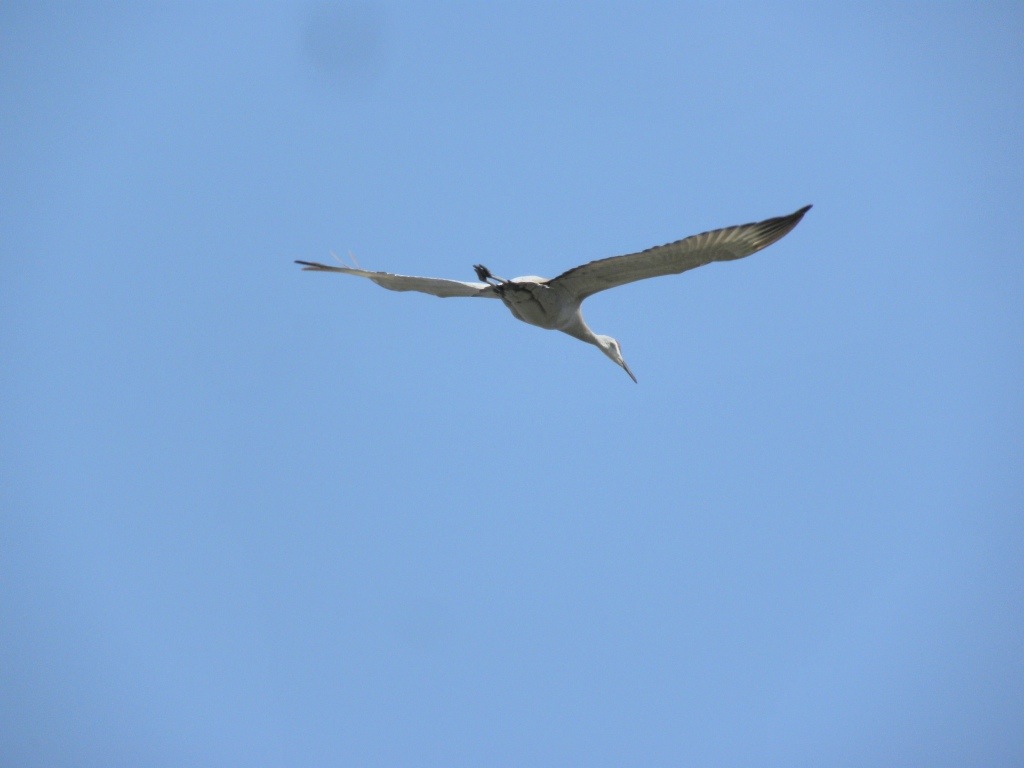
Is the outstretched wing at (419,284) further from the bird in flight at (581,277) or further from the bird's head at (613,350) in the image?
the bird's head at (613,350)

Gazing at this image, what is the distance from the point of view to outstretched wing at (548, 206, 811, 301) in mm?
11594

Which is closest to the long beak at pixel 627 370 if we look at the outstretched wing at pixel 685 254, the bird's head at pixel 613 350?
the bird's head at pixel 613 350

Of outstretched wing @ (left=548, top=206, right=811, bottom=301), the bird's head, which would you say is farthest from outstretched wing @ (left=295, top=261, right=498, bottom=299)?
the bird's head

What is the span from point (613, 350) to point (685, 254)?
4063 mm

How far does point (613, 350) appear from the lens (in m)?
15.8

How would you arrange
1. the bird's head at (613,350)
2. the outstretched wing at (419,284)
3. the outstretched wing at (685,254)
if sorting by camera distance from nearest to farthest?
1. the outstretched wing at (685,254)
2. the outstretched wing at (419,284)
3. the bird's head at (613,350)

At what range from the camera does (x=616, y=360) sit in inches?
624

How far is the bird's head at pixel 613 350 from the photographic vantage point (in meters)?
15.5

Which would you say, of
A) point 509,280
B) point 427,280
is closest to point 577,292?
point 509,280

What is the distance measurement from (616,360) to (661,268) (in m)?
3.83

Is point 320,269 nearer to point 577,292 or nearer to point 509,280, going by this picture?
point 509,280

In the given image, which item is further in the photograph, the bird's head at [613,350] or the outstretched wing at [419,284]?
the bird's head at [613,350]

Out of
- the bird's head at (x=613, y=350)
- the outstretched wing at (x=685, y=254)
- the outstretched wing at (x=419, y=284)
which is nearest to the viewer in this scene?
the outstretched wing at (x=685, y=254)

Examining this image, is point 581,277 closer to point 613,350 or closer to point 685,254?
point 685,254
